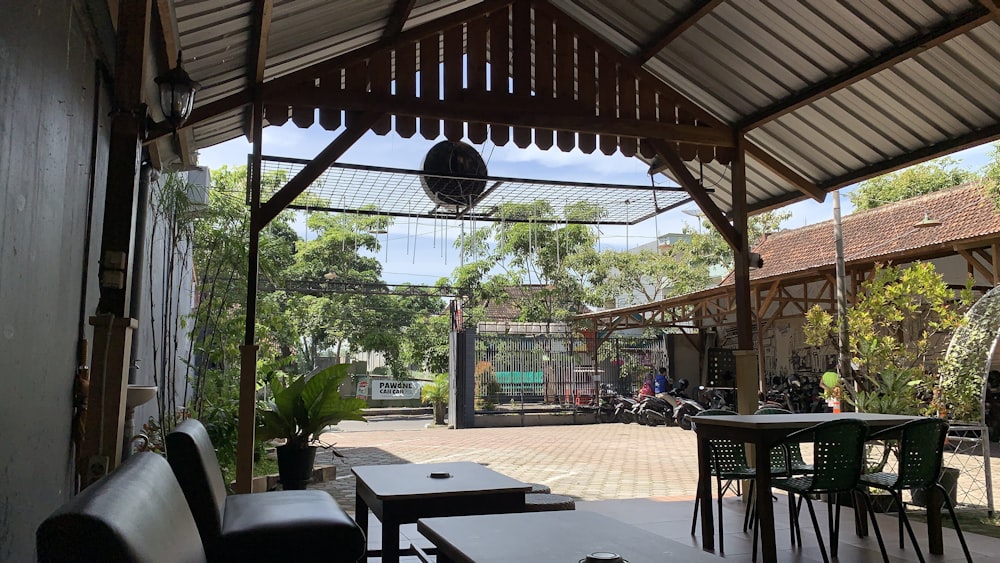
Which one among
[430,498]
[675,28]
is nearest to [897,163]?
[675,28]

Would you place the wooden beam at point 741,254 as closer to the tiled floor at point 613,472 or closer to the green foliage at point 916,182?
the tiled floor at point 613,472

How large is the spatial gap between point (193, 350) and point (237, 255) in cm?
102

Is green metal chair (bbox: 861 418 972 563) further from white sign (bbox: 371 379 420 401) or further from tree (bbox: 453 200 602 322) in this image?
tree (bbox: 453 200 602 322)

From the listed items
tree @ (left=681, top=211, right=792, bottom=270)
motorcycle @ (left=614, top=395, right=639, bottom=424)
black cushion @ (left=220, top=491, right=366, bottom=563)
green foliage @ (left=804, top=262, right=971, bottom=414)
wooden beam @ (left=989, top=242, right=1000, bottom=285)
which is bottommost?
motorcycle @ (left=614, top=395, right=639, bottom=424)

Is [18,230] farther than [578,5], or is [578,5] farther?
[578,5]

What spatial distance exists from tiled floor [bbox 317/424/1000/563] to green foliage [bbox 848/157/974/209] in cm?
1445

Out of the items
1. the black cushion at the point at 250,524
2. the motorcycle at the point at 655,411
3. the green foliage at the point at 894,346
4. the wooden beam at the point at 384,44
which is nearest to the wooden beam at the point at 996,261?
the green foliage at the point at 894,346

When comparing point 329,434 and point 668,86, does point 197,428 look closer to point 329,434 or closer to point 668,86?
point 668,86

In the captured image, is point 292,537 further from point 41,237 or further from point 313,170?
point 313,170

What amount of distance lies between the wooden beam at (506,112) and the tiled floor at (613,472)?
3171 millimetres

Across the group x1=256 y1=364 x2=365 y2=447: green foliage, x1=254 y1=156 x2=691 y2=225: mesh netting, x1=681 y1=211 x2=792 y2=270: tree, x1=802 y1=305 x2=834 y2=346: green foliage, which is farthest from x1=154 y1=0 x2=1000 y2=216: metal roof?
x1=681 y1=211 x2=792 y2=270: tree

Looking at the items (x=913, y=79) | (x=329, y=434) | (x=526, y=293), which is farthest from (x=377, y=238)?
(x=913, y=79)

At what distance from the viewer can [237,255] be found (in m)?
7.16

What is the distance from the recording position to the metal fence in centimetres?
1573
